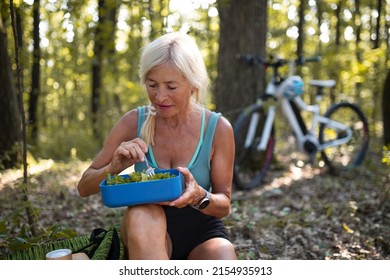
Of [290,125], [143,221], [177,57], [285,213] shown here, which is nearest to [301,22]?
[290,125]

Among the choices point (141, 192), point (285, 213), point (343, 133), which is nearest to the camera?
point (141, 192)

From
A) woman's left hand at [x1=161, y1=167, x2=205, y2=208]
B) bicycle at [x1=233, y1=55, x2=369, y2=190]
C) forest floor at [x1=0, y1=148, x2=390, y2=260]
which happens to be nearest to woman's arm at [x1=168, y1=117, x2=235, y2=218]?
woman's left hand at [x1=161, y1=167, x2=205, y2=208]

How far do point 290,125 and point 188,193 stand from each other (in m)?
3.45

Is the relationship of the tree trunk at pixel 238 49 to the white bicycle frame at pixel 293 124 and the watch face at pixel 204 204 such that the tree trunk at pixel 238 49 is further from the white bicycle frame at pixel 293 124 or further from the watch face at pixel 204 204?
the watch face at pixel 204 204

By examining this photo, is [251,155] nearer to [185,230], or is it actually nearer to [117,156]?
[185,230]

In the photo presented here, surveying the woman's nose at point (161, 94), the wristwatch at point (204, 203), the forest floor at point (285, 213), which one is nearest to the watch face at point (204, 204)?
the wristwatch at point (204, 203)

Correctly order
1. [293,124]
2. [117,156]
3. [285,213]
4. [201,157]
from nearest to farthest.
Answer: [117,156] < [201,157] < [285,213] < [293,124]

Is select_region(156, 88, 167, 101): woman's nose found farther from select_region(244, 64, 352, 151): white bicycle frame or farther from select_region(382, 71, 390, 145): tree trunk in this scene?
select_region(382, 71, 390, 145): tree trunk

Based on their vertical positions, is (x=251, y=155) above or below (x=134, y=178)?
below

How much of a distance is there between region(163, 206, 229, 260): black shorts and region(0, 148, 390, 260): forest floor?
0.63 meters

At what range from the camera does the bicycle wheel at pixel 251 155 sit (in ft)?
14.9

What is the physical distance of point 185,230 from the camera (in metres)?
2.14

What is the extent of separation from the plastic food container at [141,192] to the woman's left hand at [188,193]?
0.04 metres
